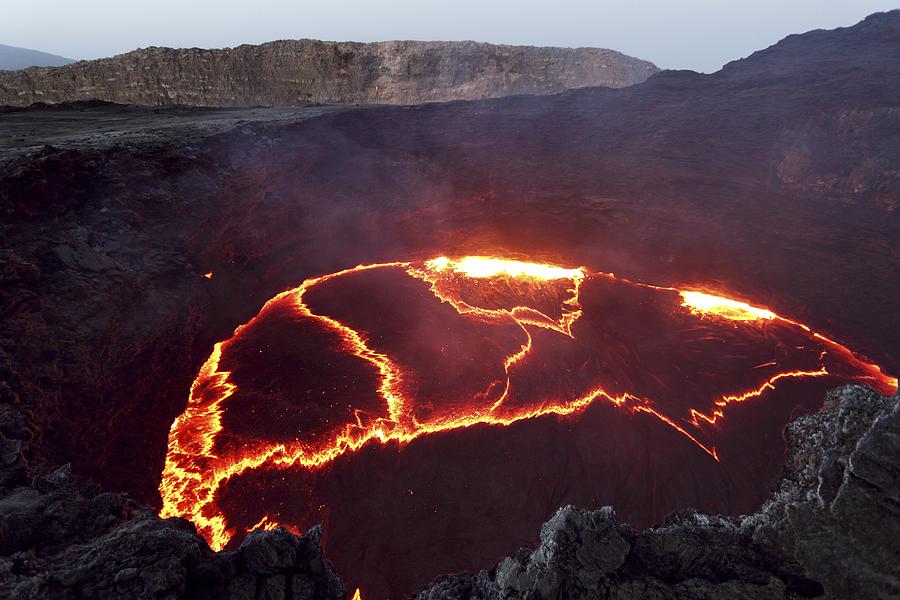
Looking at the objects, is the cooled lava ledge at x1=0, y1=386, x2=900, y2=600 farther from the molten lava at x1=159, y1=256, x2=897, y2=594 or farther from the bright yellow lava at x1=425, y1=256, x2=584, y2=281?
the bright yellow lava at x1=425, y1=256, x2=584, y2=281

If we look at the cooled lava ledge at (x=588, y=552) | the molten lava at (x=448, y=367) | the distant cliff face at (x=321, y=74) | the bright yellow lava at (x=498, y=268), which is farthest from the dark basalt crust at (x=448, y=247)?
the distant cliff face at (x=321, y=74)

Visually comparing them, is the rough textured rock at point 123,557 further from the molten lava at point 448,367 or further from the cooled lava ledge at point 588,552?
the molten lava at point 448,367

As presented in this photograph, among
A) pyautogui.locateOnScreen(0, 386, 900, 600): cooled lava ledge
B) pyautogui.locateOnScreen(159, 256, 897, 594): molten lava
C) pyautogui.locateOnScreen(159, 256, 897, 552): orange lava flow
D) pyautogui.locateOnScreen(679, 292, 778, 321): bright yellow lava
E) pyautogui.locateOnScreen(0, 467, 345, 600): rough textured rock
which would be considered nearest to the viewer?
pyautogui.locateOnScreen(0, 467, 345, 600): rough textured rock

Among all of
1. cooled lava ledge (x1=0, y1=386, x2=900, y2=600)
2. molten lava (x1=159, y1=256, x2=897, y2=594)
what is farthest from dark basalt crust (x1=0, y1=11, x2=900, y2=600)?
molten lava (x1=159, y1=256, x2=897, y2=594)

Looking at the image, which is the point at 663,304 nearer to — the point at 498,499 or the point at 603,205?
the point at 603,205

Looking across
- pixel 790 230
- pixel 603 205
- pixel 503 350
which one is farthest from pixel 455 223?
pixel 790 230

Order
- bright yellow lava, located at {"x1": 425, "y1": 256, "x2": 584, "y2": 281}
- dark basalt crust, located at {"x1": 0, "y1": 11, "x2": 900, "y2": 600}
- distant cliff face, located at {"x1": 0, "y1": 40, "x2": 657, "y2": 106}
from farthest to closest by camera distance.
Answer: distant cliff face, located at {"x1": 0, "y1": 40, "x2": 657, "y2": 106} → bright yellow lava, located at {"x1": 425, "y1": 256, "x2": 584, "y2": 281} → dark basalt crust, located at {"x1": 0, "y1": 11, "x2": 900, "y2": 600}

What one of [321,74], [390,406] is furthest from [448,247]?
[321,74]
